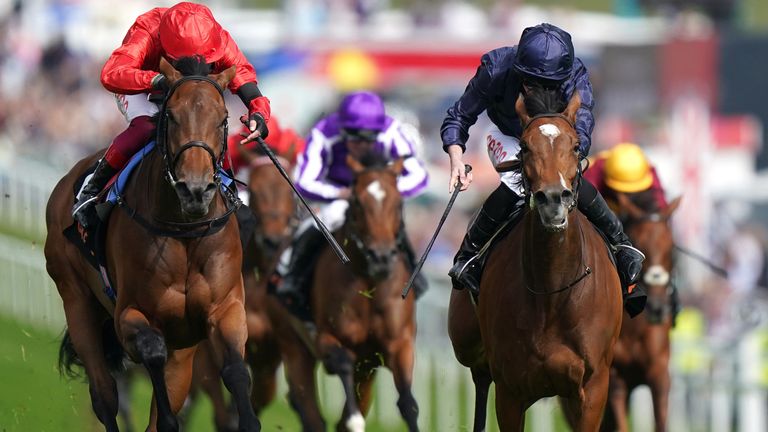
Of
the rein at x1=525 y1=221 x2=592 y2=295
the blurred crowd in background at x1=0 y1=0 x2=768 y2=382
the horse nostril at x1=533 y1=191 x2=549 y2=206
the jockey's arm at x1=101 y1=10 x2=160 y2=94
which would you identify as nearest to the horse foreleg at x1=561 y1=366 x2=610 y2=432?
the rein at x1=525 y1=221 x2=592 y2=295

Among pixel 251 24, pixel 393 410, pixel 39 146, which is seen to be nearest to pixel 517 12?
pixel 251 24

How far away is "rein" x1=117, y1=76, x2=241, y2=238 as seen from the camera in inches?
273

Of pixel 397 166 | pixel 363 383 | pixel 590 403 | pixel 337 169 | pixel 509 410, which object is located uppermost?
pixel 590 403

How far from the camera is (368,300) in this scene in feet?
32.2

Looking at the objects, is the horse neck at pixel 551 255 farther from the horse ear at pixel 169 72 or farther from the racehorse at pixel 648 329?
the racehorse at pixel 648 329

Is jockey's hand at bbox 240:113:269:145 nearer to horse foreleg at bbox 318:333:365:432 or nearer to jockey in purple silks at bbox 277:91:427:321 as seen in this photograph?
horse foreleg at bbox 318:333:365:432

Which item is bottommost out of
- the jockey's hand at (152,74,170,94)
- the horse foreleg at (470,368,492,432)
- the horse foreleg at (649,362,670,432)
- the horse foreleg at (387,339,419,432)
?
the horse foreleg at (649,362,670,432)

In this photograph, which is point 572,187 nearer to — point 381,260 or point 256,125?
point 256,125

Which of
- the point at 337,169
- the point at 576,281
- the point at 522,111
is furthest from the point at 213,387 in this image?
the point at 522,111

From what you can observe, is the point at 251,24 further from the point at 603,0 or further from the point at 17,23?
the point at 603,0

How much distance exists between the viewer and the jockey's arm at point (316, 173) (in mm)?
10328

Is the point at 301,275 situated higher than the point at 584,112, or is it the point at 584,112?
the point at 584,112

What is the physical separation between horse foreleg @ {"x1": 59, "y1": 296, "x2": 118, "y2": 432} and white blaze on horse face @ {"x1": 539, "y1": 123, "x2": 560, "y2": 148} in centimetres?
251

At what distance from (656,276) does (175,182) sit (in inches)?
160
